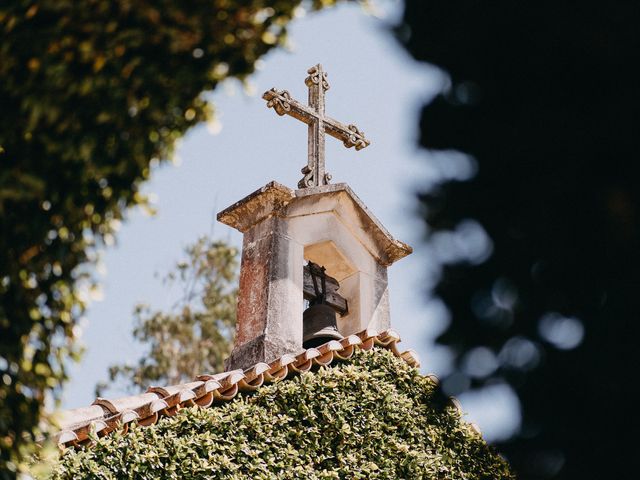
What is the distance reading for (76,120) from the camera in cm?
243

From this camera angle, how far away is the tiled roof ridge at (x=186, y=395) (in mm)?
5359

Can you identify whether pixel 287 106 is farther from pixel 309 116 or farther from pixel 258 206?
pixel 258 206

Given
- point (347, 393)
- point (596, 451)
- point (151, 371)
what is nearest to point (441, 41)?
point (596, 451)

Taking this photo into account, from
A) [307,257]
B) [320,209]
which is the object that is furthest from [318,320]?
[320,209]

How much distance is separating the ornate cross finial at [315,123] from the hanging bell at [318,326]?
118 cm

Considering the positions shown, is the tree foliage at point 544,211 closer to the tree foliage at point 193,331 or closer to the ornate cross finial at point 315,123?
the ornate cross finial at point 315,123

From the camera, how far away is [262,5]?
8.44ft

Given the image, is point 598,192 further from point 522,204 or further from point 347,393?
point 347,393

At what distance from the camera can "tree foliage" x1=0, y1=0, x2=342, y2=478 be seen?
240cm

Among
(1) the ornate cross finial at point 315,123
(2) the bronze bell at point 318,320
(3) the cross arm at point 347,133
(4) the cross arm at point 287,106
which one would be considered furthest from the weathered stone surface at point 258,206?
(3) the cross arm at point 347,133

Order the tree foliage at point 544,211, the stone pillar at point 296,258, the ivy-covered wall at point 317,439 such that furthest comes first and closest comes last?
the stone pillar at point 296,258, the ivy-covered wall at point 317,439, the tree foliage at point 544,211

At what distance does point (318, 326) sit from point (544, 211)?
5.27 metres

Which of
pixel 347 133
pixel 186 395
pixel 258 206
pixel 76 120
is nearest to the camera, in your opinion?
pixel 76 120

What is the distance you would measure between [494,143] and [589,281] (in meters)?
0.50
